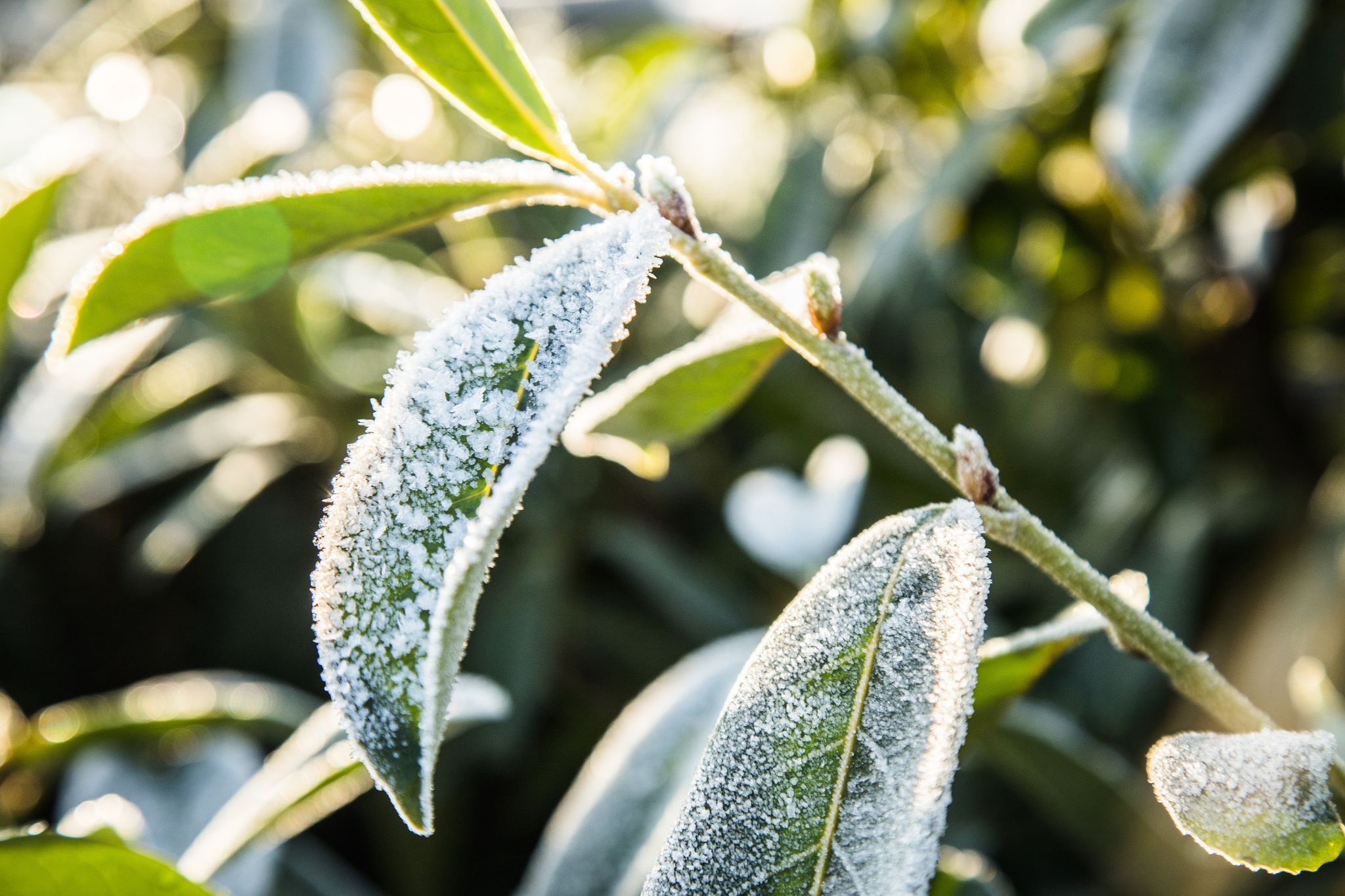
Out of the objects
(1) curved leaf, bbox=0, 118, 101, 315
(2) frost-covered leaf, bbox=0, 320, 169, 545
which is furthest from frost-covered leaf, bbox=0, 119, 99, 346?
(2) frost-covered leaf, bbox=0, 320, 169, 545

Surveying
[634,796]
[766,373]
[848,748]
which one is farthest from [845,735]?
[766,373]

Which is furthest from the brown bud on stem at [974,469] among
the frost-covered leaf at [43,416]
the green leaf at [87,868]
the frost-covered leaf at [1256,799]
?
the frost-covered leaf at [43,416]

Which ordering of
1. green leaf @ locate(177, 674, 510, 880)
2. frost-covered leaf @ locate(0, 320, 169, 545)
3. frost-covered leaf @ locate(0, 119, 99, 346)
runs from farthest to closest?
frost-covered leaf @ locate(0, 320, 169, 545) < frost-covered leaf @ locate(0, 119, 99, 346) < green leaf @ locate(177, 674, 510, 880)

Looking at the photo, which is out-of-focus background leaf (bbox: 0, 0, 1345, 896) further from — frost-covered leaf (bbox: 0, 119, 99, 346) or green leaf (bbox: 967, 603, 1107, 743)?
green leaf (bbox: 967, 603, 1107, 743)

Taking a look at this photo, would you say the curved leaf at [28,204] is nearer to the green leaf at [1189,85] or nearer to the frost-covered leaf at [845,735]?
the frost-covered leaf at [845,735]

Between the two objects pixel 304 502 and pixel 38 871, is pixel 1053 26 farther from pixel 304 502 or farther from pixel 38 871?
pixel 304 502
